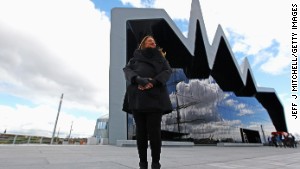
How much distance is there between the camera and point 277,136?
2848 cm

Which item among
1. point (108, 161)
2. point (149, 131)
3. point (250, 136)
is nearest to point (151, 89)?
point (149, 131)

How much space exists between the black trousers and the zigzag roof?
10.8 meters

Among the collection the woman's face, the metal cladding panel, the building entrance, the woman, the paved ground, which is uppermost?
the metal cladding panel

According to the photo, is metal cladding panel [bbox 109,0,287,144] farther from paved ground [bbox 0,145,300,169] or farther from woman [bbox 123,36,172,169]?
woman [bbox 123,36,172,169]

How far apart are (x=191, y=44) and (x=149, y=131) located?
637 inches

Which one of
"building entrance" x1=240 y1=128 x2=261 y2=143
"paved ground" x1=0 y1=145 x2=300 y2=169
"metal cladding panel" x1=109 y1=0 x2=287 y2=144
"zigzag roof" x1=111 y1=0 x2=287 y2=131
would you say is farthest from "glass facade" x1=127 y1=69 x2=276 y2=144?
"paved ground" x1=0 y1=145 x2=300 y2=169

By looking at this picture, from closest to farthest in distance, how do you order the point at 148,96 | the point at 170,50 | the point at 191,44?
1. the point at 148,96
2. the point at 191,44
3. the point at 170,50

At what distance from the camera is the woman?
2.19 meters

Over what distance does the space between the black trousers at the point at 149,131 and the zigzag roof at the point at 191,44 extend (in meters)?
10.8

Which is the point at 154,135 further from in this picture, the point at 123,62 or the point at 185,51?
the point at 185,51

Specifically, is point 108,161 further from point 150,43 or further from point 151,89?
point 150,43

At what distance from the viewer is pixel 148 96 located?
86.6 inches

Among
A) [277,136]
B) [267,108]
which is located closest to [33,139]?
[277,136]

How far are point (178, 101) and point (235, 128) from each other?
13812 mm
